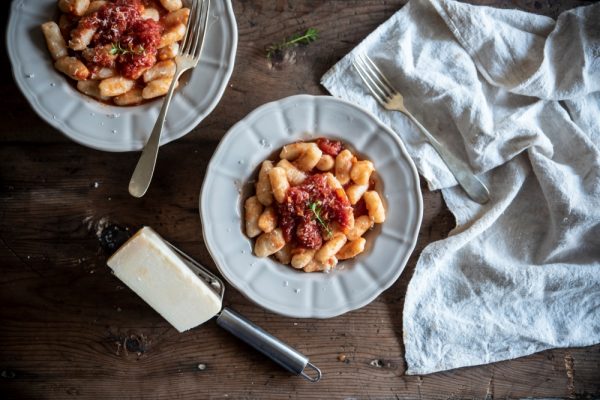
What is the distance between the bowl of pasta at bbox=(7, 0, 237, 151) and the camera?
5.46 ft

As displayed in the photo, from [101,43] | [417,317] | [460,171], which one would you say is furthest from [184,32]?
[417,317]

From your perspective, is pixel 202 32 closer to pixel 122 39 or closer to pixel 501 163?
pixel 122 39

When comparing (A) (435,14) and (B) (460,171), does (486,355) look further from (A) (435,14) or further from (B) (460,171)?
(A) (435,14)

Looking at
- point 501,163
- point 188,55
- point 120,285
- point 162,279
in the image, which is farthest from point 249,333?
point 501,163

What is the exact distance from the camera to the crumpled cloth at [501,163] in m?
1.91

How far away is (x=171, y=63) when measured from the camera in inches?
67.6

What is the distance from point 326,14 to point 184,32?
492 millimetres

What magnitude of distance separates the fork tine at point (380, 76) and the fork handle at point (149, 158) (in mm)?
607

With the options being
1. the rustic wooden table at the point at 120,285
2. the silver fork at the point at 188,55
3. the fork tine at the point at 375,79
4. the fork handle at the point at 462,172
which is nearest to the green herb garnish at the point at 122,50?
the silver fork at the point at 188,55

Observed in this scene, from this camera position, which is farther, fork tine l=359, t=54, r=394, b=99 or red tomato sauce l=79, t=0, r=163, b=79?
fork tine l=359, t=54, r=394, b=99

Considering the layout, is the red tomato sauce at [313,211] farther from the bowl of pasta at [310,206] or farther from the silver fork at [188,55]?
the silver fork at [188,55]

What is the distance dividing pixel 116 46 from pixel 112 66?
61 mm

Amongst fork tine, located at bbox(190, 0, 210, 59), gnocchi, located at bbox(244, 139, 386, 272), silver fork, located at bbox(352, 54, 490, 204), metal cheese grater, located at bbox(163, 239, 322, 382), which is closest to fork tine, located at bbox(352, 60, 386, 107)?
silver fork, located at bbox(352, 54, 490, 204)

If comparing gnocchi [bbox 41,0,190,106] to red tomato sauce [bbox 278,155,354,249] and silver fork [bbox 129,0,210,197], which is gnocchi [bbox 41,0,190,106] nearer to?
silver fork [bbox 129,0,210,197]
